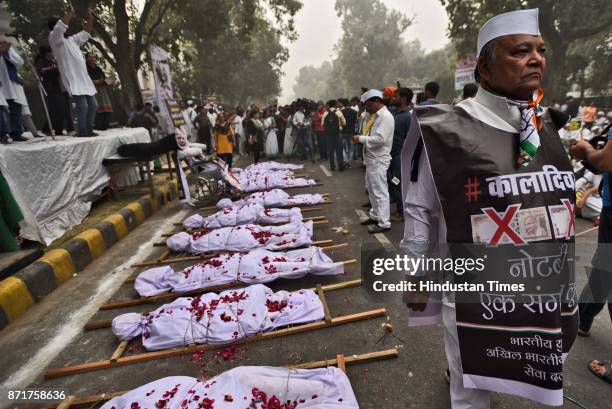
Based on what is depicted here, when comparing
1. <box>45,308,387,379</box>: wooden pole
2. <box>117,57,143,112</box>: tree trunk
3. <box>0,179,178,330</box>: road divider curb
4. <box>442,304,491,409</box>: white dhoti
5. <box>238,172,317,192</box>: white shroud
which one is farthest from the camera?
<box>117,57,143,112</box>: tree trunk

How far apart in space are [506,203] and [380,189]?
411cm

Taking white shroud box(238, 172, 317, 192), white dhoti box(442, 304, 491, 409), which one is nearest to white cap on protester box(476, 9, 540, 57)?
white dhoti box(442, 304, 491, 409)

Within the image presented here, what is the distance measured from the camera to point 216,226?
19.9 ft

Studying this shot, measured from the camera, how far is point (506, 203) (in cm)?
149

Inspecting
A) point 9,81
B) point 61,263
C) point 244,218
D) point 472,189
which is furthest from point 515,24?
point 9,81

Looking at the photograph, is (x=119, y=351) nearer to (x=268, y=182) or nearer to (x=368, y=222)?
(x=368, y=222)

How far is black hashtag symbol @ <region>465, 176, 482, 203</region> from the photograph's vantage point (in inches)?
60.3

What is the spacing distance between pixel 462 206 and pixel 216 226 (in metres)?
5.04

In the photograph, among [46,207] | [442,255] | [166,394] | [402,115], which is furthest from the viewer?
[402,115]

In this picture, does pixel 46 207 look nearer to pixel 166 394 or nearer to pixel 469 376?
pixel 166 394

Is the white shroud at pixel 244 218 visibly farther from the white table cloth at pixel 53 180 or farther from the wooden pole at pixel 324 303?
the wooden pole at pixel 324 303

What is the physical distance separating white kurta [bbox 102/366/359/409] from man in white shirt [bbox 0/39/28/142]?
21.7ft

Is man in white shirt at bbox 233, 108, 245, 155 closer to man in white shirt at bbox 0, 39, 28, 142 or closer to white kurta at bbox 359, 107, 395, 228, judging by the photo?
man in white shirt at bbox 0, 39, 28, 142

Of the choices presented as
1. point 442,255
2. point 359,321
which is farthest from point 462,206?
point 359,321
